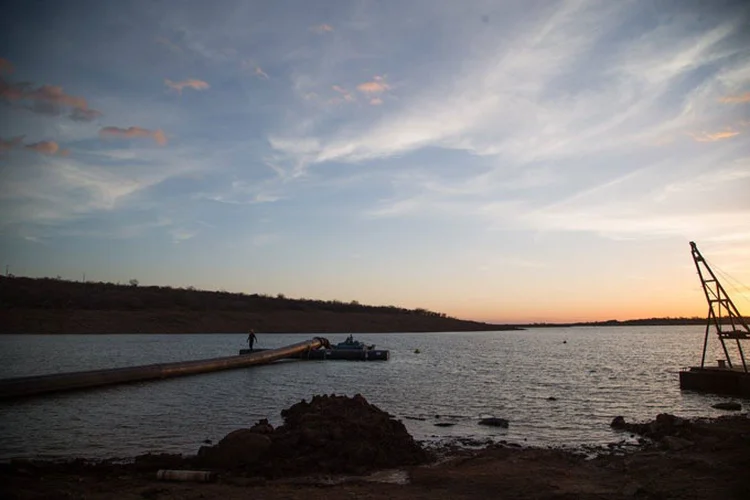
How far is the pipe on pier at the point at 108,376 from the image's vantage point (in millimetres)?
24016

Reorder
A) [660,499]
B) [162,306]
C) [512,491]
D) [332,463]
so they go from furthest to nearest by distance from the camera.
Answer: [162,306] → [332,463] → [512,491] → [660,499]

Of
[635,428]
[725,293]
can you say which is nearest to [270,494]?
[635,428]

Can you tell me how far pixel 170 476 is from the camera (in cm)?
1098

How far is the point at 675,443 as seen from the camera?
14.4 m

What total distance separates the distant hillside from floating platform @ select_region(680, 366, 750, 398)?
313 feet

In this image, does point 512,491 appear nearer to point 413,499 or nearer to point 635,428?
point 413,499

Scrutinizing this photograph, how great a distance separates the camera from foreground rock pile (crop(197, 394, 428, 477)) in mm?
11859

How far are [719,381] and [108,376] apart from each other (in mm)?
32235

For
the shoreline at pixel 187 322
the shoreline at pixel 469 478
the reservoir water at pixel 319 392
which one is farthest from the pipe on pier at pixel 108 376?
the shoreline at pixel 187 322

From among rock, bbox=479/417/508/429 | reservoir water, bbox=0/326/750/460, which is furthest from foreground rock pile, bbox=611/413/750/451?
rock, bbox=479/417/508/429

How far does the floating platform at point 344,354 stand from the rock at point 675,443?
1567 inches

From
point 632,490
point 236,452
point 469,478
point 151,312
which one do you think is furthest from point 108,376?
point 151,312

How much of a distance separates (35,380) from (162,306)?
97117mm

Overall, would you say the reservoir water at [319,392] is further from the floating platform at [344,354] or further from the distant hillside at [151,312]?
the distant hillside at [151,312]
